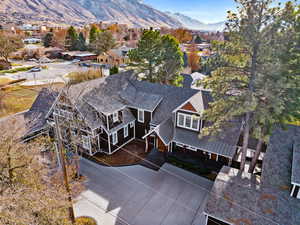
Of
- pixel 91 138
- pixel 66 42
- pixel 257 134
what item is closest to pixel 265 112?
pixel 257 134

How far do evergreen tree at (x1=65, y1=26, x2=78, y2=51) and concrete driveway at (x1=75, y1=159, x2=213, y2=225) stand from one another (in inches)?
2901

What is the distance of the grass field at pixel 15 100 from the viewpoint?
1070 inches

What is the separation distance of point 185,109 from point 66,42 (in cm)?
7859

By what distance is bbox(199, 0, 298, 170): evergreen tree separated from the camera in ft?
39.8

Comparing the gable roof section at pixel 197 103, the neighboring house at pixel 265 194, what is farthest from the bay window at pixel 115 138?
the neighboring house at pixel 265 194

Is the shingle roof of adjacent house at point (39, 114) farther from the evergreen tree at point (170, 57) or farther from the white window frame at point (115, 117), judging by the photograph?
the evergreen tree at point (170, 57)

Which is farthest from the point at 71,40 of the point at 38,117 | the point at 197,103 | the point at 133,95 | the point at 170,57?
the point at 197,103

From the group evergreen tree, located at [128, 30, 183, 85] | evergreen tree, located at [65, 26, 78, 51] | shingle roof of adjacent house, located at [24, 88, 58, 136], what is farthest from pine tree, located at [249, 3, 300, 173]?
evergreen tree, located at [65, 26, 78, 51]

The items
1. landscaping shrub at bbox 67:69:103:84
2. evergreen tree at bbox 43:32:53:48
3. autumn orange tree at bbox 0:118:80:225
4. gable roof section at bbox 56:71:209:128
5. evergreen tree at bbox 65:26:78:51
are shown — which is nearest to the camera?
autumn orange tree at bbox 0:118:80:225

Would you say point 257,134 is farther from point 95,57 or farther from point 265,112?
point 95,57

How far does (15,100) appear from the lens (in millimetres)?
Answer: 31359

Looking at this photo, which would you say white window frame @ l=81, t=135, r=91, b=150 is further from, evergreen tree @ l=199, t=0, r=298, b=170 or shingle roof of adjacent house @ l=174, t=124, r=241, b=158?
evergreen tree @ l=199, t=0, r=298, b=170

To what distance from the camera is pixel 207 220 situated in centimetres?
1230

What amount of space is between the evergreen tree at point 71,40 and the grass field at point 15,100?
4816 centimetres
